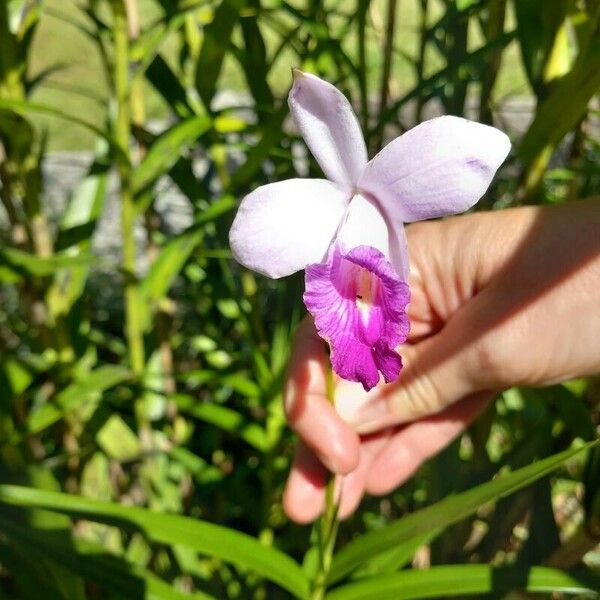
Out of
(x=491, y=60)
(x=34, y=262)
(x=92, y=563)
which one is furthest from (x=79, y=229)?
(x=491, y=60)

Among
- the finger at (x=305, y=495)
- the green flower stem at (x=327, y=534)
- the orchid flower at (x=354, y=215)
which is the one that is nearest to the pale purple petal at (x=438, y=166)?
the orchid flower at (x=354, y=215)

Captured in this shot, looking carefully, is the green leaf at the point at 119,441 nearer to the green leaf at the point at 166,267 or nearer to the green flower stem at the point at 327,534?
the green leaf at the point at 166,267

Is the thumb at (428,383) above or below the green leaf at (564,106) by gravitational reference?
below

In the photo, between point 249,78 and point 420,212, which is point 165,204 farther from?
point 420,212

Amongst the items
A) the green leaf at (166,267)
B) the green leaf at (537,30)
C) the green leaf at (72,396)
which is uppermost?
the green leaf at (537,30)

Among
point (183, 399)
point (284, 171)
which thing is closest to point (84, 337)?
point (183, 399)

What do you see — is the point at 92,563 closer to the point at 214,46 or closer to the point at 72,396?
the point at 72,396
